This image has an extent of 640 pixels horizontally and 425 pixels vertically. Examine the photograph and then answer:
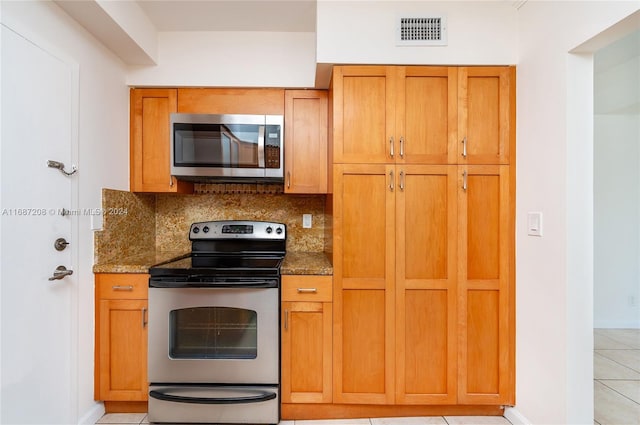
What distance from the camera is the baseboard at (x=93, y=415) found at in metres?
1.85

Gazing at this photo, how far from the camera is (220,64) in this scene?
7.50ft

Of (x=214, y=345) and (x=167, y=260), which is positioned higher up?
(x=167, y=260)

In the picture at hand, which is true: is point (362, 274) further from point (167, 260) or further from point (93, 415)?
point (93, 415)

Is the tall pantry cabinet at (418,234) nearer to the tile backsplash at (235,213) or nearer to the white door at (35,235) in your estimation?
the tile backsplash at (235,213)

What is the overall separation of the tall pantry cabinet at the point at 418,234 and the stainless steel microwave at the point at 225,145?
→ 0.51 meters

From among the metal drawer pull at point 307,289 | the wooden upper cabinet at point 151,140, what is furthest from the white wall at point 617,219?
the wooden upper cabinet at point 151,140

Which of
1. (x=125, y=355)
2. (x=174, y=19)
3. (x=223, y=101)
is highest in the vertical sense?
(x=174, y=19)

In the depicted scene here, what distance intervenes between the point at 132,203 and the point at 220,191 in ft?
2.03

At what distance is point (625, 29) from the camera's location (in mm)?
1359

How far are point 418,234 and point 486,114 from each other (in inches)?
32.4

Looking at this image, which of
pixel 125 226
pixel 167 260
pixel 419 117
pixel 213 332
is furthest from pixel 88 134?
pixel 419 117

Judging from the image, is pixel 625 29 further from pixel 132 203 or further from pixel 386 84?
pixel 132 203

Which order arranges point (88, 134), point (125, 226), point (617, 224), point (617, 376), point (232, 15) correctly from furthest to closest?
point (617, 224)
point (617, 376)
point (125, 226)
point (232, 15)
point (88, 134)

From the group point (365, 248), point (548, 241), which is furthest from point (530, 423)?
point (365, 248)
